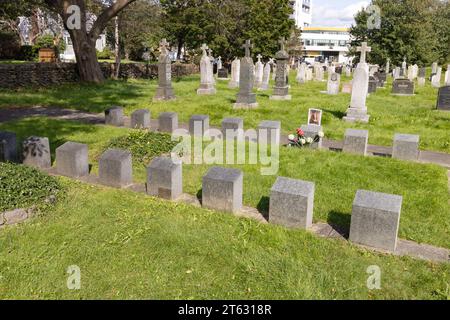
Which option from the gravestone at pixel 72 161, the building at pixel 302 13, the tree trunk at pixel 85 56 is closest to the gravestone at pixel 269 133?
the gravestone at pixel 72 161

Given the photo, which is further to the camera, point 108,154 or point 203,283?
point 108,154

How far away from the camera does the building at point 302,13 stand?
96250 mm

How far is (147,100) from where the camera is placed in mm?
18531

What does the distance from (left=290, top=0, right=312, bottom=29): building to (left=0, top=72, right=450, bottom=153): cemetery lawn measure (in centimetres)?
8113

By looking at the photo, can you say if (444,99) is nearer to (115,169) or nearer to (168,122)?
(168,122)

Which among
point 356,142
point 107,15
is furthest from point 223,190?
point 107,15

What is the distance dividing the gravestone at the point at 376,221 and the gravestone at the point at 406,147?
447 cm

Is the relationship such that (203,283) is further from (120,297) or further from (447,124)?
(447,124)

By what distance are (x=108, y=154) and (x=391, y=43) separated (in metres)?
44.2

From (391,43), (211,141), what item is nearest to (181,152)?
(211,141)

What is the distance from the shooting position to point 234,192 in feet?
20.1

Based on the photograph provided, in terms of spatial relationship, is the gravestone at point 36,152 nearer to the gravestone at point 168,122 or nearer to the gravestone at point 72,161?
the gravestone at point 72,161

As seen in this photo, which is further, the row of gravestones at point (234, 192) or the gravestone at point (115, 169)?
the gravestone at point (115, 169)
